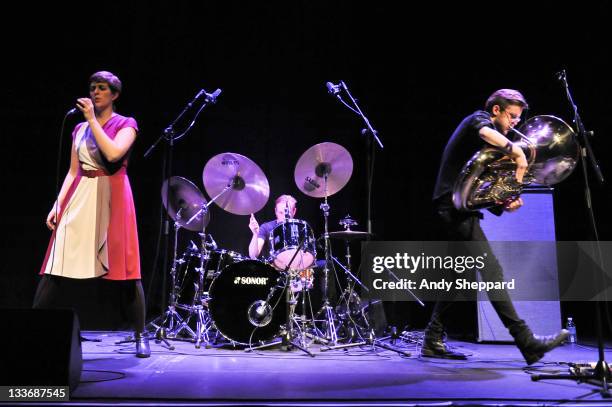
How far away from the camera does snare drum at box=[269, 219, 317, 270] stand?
201 inches

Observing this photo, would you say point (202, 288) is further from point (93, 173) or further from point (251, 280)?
point (93, 173)

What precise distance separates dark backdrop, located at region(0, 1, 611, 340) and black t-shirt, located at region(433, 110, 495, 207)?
2.58 metres

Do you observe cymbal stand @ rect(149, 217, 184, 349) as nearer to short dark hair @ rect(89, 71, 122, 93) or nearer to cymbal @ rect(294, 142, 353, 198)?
cymbal @ rect(294, 142, 353, 198)

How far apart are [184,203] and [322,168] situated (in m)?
1.54

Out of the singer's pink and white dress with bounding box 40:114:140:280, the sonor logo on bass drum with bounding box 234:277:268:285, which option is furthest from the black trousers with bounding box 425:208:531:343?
the singer's pink and white dress with bounding box 40:114:140:280

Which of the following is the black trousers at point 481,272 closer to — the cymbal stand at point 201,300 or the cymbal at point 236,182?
the cymbal at point 236,182

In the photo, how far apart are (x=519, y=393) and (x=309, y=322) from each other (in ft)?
10.4

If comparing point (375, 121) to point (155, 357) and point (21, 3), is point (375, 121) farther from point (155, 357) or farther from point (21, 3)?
point (21, 3)

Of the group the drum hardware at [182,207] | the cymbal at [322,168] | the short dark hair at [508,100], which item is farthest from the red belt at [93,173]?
the short dark hair at [508,100]

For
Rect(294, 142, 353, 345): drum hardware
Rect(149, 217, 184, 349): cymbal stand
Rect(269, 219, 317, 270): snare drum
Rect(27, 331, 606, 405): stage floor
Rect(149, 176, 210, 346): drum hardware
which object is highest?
Rect(294, 142, 353, 345): drum hardware

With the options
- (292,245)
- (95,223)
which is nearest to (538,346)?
(292,245)

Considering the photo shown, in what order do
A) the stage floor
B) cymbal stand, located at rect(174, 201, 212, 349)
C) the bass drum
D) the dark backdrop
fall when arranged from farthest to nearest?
the dark backdrop, cymbal stand, located at rect(174, 201, 212, 349), the bass drum, the stage floor

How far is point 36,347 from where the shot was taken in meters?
2.30

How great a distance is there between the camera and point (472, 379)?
3.19 meters
